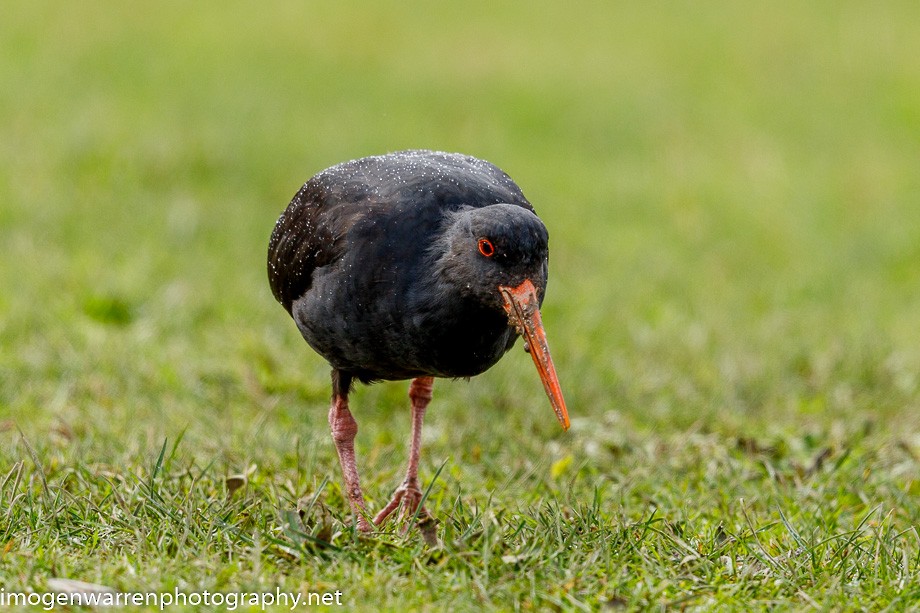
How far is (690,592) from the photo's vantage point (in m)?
4.07

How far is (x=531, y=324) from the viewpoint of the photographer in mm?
4359

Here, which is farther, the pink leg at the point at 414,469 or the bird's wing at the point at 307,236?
the pink leg at the point at 414,469

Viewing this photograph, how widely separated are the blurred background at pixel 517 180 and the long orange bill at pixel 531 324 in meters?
1.77

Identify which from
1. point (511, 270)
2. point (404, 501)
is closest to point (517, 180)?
point (404, 501)

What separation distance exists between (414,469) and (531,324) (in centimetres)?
132

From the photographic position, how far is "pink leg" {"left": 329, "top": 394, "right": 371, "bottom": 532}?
5.13 meters

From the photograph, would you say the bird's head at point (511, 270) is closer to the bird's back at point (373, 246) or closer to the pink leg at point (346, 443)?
the bird's back at point (373, 246)

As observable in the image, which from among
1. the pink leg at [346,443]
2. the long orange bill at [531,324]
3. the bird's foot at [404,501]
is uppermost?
the long orange bill at [531,324]

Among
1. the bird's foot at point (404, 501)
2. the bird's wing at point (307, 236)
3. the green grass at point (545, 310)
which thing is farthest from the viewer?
the bird's foot at point (404, 501)

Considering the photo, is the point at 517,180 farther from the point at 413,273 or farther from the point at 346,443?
the point at 413,273

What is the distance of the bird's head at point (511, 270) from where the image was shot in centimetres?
436

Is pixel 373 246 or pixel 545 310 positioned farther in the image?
pixel 545 310

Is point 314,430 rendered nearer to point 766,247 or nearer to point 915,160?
point 766,247

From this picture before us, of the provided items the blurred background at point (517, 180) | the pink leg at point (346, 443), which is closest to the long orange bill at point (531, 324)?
the pink leg at point (346, 443)
